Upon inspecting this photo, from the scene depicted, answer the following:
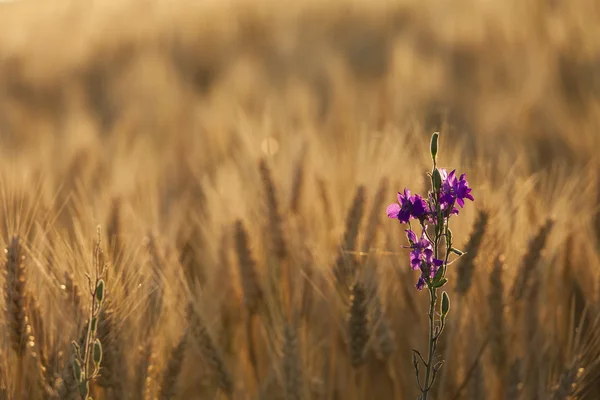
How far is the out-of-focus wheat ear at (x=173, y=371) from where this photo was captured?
1.02 m

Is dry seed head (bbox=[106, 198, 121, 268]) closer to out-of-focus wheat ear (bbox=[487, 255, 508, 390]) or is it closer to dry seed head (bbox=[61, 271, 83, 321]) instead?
dry seed head (bbox=[61, 271, 83, 321])

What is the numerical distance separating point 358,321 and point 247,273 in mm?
325

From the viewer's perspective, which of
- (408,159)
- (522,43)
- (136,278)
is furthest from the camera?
(522,43)

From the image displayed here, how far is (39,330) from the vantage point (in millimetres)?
993

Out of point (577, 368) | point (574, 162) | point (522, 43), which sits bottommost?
point (577, 368)

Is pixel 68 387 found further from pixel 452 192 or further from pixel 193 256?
pixel 193 256

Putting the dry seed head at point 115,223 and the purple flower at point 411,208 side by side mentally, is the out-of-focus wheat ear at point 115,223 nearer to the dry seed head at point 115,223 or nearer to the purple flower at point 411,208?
the dry seed head at point 115,223

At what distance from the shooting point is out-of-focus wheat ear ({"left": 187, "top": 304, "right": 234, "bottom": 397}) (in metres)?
1.12

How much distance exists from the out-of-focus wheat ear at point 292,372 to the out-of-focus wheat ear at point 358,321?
88 millimetres

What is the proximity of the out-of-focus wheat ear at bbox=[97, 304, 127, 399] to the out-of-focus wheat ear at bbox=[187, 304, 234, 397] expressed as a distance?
15cm

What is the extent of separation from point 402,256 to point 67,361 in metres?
0.61

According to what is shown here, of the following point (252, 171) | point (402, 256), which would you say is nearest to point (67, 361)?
point (402, 256)

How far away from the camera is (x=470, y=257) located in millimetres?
1126

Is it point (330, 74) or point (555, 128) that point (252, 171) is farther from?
point (330, 74)
